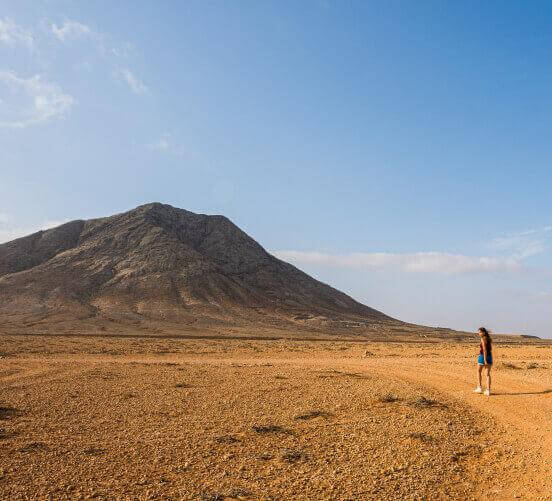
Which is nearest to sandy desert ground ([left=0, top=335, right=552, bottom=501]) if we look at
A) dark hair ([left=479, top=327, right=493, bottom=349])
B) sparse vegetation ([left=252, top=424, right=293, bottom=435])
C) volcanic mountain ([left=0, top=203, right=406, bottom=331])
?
sparse vegetation ([left=252, top=424, right=293, bottom=435])

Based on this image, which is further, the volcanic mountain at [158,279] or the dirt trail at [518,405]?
the volcanic mountain at [158,279]

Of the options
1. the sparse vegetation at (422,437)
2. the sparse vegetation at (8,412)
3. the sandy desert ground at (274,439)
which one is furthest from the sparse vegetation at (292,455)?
the sparse vegetation at (8,412)

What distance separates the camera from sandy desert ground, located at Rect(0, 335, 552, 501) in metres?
7.22

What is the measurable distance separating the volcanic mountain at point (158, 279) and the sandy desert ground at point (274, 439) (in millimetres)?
56393

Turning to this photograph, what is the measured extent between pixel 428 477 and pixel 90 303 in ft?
282

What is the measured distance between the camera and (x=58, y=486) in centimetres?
712

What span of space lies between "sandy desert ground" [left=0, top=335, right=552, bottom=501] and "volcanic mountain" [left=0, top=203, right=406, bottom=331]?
56393 mm

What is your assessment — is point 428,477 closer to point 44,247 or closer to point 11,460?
point 11,460

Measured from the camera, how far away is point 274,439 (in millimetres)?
9688

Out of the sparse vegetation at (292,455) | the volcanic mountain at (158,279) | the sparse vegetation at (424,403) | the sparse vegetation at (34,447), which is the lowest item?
the sparse vegetation at (34,447)

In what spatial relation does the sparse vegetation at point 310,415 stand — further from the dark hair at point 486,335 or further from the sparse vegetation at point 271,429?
the dark hair at point 486,335

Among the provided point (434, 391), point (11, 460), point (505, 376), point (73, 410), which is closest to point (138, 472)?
point (11, 460)

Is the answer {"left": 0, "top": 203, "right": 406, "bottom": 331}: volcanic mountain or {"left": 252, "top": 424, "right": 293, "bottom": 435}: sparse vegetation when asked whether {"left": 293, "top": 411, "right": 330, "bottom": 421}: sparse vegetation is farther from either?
{"left": 0, "top": 203, "right": 406, "bottom": 331}: volcanic mountain

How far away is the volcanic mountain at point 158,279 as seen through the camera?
80.9 m
